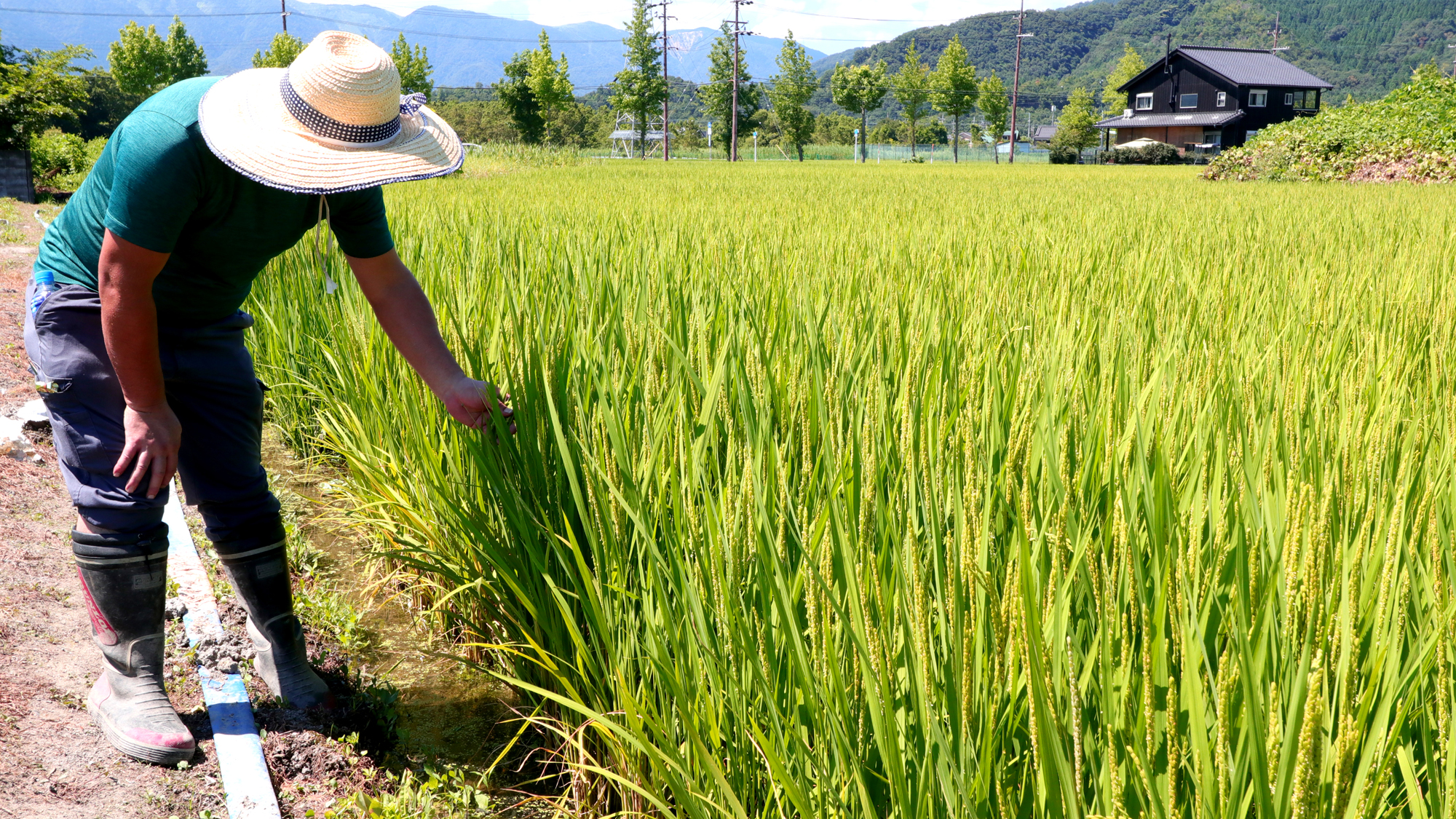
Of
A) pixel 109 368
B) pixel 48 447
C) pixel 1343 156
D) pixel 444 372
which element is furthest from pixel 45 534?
pixel 1343 156

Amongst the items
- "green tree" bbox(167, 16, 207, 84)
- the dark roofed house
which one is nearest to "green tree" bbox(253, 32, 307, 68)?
"green tree" bbox(167, 16, 207, 84)

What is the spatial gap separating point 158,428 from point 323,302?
1784 mm

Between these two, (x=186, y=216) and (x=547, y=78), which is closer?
(x=186, y=216)

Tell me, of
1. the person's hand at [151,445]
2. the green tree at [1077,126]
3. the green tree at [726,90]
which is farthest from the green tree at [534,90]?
the person's hand at [151,445]

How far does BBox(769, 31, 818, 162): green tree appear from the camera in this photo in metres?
47.3

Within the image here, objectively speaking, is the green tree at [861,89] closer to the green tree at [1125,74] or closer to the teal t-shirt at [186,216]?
the green tree at [1125,74]

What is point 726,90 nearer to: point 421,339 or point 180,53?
point 180,53

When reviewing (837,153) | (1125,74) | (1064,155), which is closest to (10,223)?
(1064,155)

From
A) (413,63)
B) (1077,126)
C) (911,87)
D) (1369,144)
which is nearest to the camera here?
(1369,144)

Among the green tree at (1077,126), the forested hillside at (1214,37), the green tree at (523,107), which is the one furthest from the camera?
the forested hillside at (1214,37)

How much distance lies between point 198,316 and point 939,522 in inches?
61.1

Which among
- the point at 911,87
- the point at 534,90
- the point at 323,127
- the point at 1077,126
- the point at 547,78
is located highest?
the point at 911,87

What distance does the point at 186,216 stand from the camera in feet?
5.18

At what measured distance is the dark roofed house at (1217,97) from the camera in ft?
160
